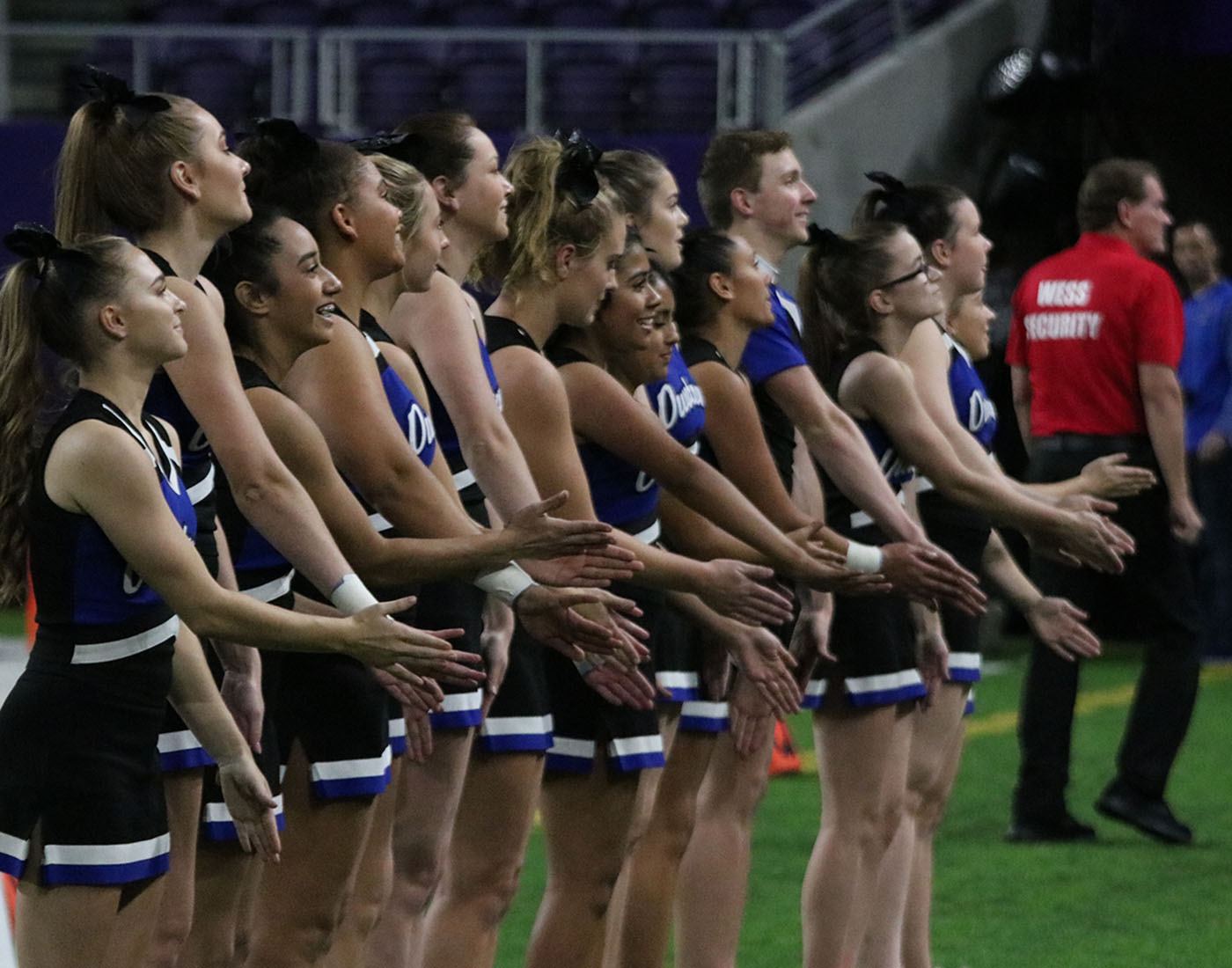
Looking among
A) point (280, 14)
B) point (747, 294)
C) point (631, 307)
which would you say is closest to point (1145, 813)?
point (747, 294)

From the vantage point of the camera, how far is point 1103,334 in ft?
21.6

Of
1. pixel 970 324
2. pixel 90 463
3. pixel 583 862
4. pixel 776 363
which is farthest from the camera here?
pixel 970 324

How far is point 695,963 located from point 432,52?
8921 millimetres

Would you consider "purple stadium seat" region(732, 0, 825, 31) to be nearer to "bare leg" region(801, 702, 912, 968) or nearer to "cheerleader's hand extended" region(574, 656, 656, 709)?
"bare leg" region(801, 702, 912, 968)

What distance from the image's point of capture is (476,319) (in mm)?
3758

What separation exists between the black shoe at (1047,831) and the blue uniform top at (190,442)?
12.9ft

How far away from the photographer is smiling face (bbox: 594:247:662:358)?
12.7 feet

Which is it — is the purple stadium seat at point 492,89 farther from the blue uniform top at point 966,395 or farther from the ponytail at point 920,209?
the blue uniform top at point 966,395

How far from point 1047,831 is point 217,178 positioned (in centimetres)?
411

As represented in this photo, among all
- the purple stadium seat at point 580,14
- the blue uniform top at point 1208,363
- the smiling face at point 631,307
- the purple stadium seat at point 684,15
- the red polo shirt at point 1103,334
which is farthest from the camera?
the purple stadium seat at point 580,14

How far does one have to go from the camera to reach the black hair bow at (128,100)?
10.4 ft

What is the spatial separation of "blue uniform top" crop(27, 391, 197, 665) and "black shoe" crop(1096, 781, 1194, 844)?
4.32 m

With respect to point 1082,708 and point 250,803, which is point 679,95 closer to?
point 1082,708

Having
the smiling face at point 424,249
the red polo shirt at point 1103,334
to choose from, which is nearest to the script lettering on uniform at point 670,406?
the smiling face at point 424,249
